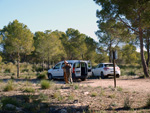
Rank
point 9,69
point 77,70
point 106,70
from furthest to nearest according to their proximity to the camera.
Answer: point 9,69
point 106,70
point 77,70

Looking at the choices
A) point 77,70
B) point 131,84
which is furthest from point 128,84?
point 77,70

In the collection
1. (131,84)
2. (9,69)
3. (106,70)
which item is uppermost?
(9,69)

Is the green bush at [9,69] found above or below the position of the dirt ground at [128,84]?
above

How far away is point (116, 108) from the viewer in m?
6.92

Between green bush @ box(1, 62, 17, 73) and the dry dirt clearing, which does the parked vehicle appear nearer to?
the dry dirt clearing

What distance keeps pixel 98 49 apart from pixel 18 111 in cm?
3062

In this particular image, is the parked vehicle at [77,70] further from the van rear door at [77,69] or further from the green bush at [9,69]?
the green bush at [9,69]

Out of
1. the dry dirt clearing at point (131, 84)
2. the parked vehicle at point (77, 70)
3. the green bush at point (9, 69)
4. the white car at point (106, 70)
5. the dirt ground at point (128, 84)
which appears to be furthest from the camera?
Answer: the green bush at point (9, 69)

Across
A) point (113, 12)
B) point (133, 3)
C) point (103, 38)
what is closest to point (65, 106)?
point (133, 3)

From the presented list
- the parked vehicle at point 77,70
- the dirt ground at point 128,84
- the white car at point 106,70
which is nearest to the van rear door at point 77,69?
the parked vehicle at point 77,70

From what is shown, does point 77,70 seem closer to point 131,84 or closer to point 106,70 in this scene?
point 106,70

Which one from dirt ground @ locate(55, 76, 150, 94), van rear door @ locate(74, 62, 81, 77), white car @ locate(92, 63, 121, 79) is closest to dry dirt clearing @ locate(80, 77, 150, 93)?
dirt ground @ locate(55, 76, 150, 94)

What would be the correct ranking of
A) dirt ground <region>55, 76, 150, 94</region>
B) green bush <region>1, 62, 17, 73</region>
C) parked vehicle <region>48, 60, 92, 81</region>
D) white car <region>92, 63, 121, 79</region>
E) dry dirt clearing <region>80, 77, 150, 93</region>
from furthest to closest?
green bush <region>1, 62, 17, 73</region>, white car <region>92, 63, 121, 79</region>, parked vehicle <region>48, 60, 92, 81</region>, dirt ground <region>55, 76, 150, 94</region>, dry dirt clearing <region>80, 77, 150, 93</region>

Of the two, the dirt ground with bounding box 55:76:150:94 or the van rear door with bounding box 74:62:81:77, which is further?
the van rear door with bounding box 74:62:81:77
